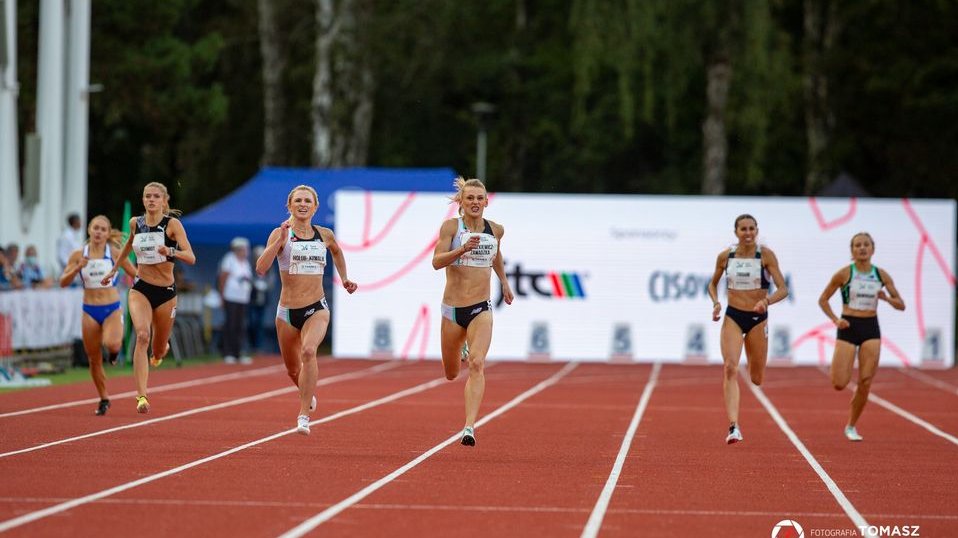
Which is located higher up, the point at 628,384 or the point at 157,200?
the point at 157,200

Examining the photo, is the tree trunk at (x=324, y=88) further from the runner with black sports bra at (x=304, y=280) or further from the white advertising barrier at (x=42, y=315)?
the runner with black sports bra at (x=304, y=280)

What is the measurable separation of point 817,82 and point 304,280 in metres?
35.7

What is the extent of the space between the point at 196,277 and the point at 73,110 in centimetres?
398

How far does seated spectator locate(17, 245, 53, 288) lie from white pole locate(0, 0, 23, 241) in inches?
114

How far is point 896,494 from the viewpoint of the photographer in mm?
11039

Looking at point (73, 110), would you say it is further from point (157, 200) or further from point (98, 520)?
point (98, 520)

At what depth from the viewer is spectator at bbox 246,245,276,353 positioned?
30.5m

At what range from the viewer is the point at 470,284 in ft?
44.2

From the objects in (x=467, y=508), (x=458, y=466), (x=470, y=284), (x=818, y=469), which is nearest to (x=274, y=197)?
(x=470, y=284)

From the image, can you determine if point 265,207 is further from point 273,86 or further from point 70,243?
point 273,86

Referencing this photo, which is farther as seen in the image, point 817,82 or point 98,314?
point 817,82

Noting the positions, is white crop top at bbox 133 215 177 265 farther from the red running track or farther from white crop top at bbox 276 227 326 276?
white crop top at bbox 276 227 326 276

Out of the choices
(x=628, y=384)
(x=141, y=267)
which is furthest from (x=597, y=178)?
(x=141, y=267)

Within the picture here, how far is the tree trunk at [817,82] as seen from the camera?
46375 mm
